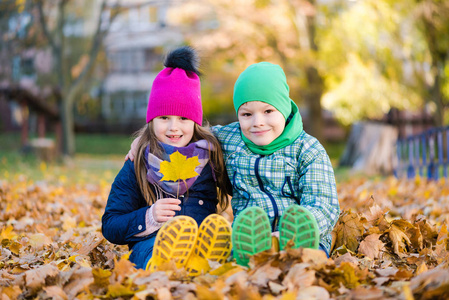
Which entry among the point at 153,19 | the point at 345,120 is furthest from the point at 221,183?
the point at 153,19

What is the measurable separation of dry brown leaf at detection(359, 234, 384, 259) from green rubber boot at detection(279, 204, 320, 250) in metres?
0.77

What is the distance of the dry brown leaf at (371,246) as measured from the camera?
2781 mm

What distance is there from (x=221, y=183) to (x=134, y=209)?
1.79 ft

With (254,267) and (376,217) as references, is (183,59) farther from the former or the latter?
(376,217)

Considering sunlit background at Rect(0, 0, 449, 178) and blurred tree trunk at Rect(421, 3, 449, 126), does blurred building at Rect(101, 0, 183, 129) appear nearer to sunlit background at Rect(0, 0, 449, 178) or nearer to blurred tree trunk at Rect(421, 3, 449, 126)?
sunlit background at Rect(0, 0, 449, 178)

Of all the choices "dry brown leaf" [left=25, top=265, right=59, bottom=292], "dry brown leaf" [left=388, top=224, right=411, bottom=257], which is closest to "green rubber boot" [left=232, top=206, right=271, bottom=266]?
"dry brown leaf" [left=25, top=265, right=59, bottom=292]

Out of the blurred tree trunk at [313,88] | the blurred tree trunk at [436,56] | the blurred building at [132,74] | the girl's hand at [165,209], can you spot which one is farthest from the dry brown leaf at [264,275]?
the blurred building at [132,74]

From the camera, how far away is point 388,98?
39.5ft

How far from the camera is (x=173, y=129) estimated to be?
2.81 metres

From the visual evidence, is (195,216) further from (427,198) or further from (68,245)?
(427,198)

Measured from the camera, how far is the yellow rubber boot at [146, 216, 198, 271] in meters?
2.20

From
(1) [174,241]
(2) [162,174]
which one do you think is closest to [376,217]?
(2) [162,174]

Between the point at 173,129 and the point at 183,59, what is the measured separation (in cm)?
44

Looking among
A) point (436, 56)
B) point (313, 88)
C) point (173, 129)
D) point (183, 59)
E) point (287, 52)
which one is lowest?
point (173, 129)
